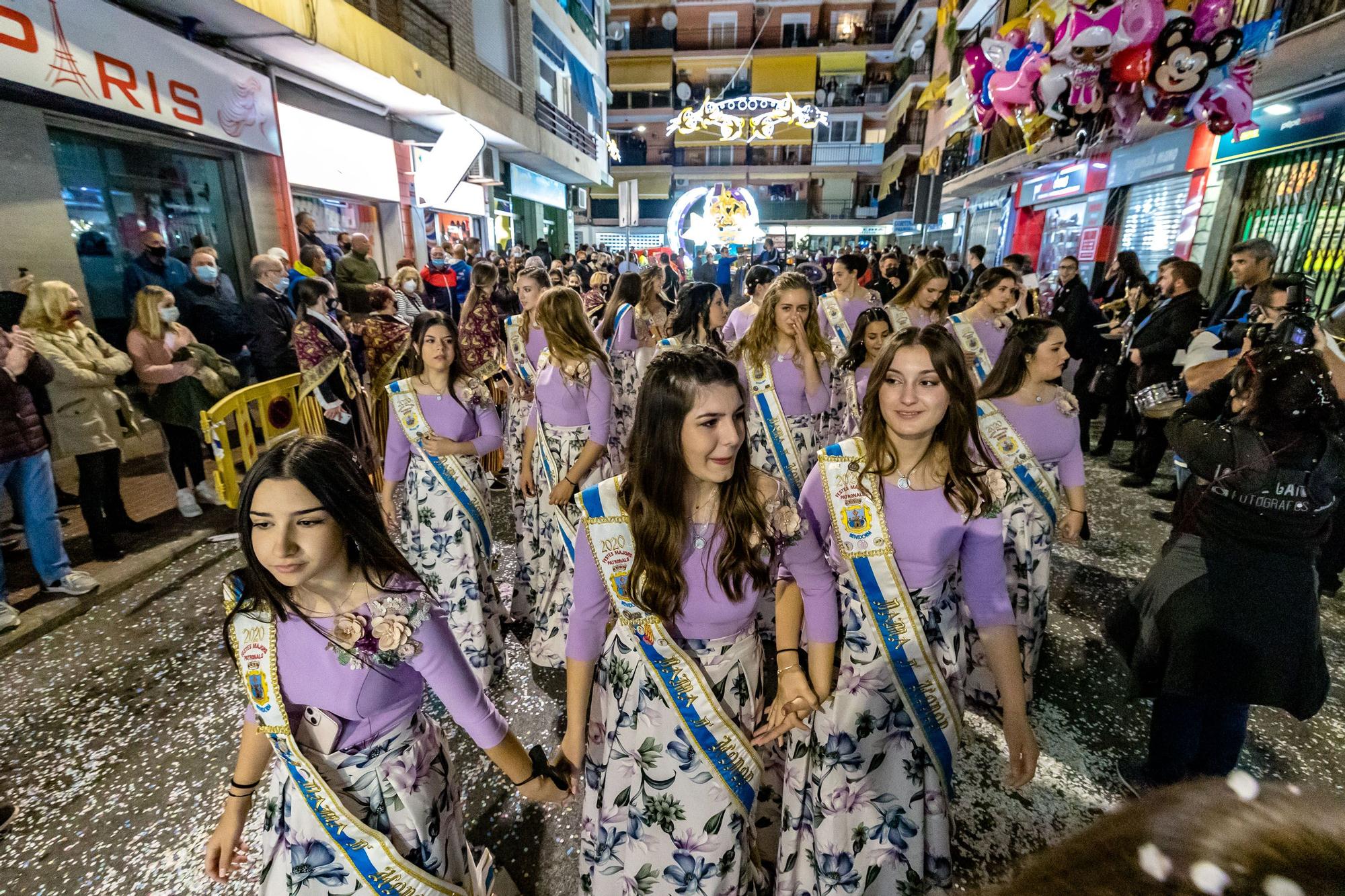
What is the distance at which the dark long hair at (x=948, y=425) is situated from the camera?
171 centimetres

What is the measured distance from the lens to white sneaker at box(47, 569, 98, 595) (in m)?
3.71

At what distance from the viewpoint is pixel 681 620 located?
1.61 meters

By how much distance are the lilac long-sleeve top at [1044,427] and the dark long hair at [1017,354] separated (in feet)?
0.21

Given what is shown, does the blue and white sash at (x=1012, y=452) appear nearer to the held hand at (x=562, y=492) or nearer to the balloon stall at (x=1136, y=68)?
the held hand at (x=562, y=492)

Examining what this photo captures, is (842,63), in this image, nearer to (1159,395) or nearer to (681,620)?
(1159,395)

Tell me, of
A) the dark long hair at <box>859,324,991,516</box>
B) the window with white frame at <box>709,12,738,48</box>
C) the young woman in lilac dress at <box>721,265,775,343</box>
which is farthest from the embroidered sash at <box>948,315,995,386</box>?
the window with white frame at <box>709,12,738,48</box>

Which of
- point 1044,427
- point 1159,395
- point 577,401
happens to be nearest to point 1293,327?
point 1159,395

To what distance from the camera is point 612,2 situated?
33.3 metres

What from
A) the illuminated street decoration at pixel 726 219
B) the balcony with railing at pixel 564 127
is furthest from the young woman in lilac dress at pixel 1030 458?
the balcony with railing at pixel 564 127

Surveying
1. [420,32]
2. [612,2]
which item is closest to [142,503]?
[420,32]

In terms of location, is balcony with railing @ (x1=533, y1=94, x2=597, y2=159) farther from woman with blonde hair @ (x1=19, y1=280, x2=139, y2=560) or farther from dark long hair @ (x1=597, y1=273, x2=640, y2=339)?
woman with blonde hair @ (x1=19, y1=280, x2=139, y2=560)

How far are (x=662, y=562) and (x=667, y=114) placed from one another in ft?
123

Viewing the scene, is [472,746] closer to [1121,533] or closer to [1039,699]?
[1039,699]

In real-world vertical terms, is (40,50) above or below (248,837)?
above
